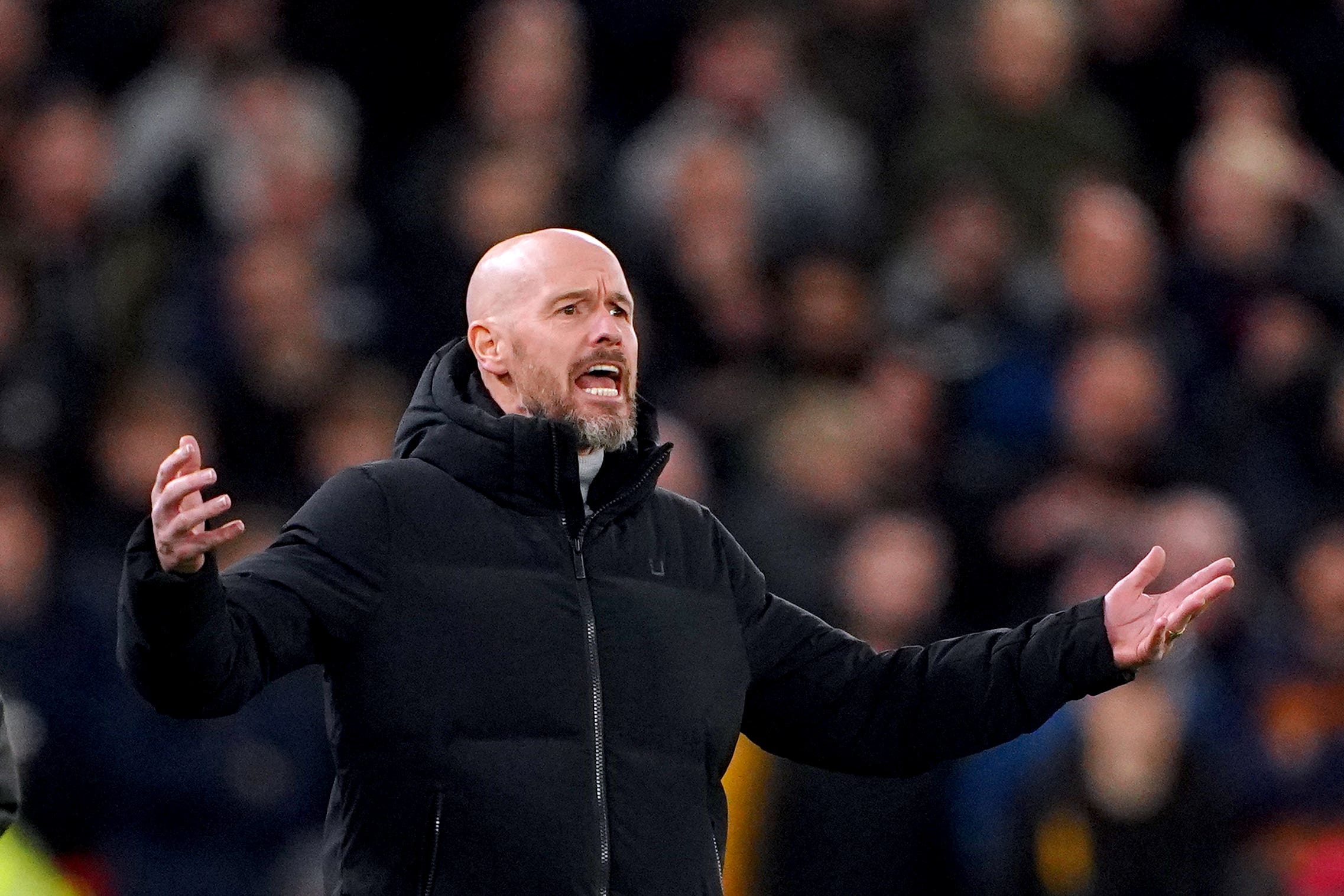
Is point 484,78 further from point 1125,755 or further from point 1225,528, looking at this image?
point 1125,755

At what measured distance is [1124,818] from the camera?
6.54m

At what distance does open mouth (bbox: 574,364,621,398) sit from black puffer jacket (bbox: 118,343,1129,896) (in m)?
0.08

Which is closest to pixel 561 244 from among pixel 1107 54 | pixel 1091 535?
pixel 1091 535

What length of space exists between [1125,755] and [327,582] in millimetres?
3231

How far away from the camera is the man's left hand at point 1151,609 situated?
4.12m

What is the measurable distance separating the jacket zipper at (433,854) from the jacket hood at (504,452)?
565 millimetres

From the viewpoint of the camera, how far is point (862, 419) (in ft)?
25.8

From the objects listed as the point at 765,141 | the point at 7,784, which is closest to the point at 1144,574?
the point at 7,784

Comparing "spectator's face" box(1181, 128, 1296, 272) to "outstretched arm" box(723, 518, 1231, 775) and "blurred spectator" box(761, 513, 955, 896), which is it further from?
"outstretched arm" box(723, 518, 1231, 775)

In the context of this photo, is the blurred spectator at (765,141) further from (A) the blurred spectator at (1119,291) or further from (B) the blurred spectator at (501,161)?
(A) the blurred spectator at (1119,291)

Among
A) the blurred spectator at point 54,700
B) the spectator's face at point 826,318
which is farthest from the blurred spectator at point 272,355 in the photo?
the spectator's face at point 826,318

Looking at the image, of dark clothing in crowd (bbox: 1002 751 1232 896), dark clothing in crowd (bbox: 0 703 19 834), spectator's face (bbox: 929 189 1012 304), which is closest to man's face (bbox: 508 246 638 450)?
dark clothing in crowd (bbox: 0 703 19 834)

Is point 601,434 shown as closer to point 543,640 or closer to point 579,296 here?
point 579,296

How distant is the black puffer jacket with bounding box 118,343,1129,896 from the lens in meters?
3.84
